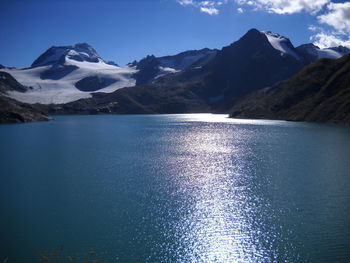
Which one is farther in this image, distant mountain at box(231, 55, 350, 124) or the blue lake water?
distant mountain at box(231, 55, 350, 124)

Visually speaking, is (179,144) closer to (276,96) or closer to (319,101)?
(319,101)

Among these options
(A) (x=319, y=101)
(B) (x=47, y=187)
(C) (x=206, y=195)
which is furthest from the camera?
(A) (x=319, y=101)

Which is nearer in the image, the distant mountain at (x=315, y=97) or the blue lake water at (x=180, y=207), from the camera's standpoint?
the blue lake water at (x=180, y=207)

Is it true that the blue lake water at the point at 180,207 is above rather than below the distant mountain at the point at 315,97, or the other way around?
below

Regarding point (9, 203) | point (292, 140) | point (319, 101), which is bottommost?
point (9, 203)

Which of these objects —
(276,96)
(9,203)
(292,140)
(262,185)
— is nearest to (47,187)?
(9,203)
